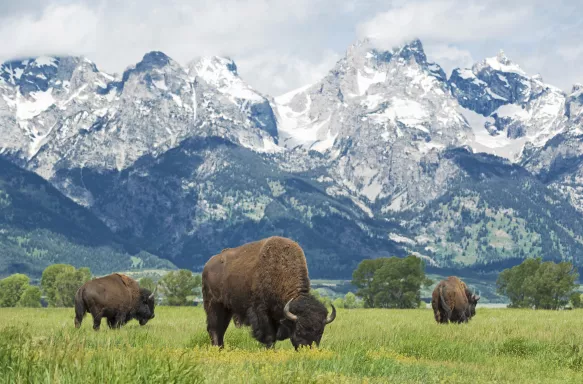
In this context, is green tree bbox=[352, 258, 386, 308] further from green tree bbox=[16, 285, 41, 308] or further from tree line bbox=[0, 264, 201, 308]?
green tree bbox=[16, 285, 41, 308]

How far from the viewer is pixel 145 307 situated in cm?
3247

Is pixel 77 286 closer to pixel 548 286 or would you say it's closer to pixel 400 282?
pixel 400 282

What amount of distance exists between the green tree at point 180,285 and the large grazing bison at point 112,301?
102780 mm

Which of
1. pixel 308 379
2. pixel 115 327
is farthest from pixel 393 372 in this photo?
pixel 115 327

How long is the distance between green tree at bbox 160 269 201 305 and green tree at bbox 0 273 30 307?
45040 mm

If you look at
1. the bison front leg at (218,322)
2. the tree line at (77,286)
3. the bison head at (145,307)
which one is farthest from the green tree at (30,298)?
the bison front leg at (218,322)

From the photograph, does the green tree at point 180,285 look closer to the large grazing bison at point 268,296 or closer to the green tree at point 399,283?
the green tree at point 399,283

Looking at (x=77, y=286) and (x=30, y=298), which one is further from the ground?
(x=77, y=286)

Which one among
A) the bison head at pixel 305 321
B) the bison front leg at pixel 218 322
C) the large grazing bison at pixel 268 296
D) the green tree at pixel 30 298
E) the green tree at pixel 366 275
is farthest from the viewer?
the green tree at pixel 30 298

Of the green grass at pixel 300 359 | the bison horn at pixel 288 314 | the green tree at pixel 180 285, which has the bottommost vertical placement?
the green grass at pixel 300 359

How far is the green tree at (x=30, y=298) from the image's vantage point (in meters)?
152

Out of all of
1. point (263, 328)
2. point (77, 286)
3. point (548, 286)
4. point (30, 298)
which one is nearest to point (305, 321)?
point (263, 328)

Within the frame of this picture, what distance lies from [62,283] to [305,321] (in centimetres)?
12751

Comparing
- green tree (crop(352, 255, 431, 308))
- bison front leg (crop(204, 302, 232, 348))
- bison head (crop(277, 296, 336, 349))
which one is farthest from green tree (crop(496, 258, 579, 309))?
bison head (crop(277, 296, 336, 349))
